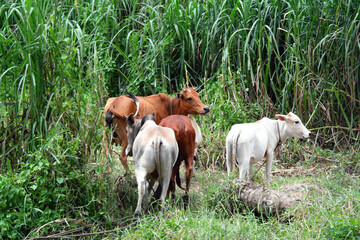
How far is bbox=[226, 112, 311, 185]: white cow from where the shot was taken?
627 cm

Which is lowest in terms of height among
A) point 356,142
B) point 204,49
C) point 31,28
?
point 356,142

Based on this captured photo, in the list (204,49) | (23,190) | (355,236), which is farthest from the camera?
(204,49)

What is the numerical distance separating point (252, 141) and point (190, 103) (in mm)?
1595

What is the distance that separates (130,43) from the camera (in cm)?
952

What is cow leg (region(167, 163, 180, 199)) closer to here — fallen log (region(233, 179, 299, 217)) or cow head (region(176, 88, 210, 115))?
fallen log (region(233, 179, 299, 217))

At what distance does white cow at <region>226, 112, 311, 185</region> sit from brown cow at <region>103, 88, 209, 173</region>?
1254 millimetres

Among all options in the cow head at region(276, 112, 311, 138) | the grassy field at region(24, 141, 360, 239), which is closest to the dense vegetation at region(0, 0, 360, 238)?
the grassy field at region(24, 141, 360, 239)

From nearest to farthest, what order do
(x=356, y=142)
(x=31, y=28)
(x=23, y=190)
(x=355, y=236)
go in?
1. (x=355, y=236)
2. (x=23, y=190)
3. (x=31, y=28)
4. (x=356, y=142)

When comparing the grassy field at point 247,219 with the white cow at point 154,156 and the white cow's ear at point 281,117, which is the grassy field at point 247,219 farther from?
the white cow's ear at point 281,117

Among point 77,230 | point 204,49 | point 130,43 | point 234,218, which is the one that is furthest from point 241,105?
point 77,230

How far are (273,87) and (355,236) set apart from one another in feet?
15.2

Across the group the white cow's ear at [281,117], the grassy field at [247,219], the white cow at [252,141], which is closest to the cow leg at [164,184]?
the grassy field at [247,219]

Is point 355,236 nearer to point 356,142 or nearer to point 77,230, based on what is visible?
point 77,230

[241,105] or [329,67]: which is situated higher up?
[329,67]
